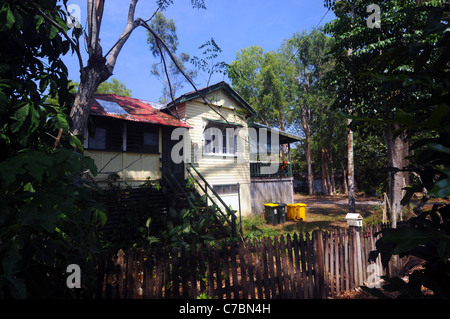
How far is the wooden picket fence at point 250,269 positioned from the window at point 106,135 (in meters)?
6.51

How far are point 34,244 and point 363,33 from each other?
30.6 feet

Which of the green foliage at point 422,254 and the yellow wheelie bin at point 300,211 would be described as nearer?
the green foliage at point 422,254

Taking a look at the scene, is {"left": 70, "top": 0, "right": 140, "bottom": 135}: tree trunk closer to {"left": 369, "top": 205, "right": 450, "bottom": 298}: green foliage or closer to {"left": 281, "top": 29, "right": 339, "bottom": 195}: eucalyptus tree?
{"left": 369, "top": 205, "right": 450, "bottom": 298}: green foliage

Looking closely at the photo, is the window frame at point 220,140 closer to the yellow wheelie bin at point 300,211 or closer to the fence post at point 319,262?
the yellow wheelie bin at point 300,211

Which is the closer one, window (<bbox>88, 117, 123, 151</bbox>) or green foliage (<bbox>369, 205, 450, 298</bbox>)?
green foliage (<bbox>369, 205, 450, 298</bbox>)

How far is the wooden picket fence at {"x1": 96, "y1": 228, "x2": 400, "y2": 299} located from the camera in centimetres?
372

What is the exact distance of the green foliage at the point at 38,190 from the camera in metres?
1.57

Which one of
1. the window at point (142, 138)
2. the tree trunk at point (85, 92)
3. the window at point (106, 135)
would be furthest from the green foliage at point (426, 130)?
the window at point (142, 138)

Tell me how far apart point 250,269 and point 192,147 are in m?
8.63

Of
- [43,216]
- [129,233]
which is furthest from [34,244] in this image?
[129,233]

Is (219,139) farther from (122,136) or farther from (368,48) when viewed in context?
(368,48)

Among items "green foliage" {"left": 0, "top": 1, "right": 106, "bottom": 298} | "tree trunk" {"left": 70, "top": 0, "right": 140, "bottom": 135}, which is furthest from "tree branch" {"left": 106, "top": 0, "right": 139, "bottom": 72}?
"green foliage" {"left": 0, "top": 1, "right": 106, "bottom": 298}

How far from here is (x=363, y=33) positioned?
736cm
